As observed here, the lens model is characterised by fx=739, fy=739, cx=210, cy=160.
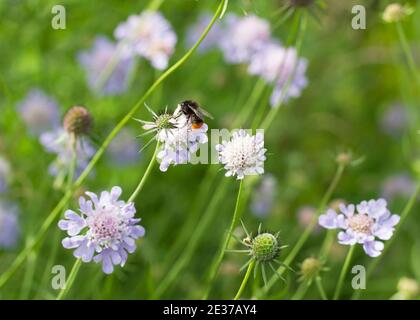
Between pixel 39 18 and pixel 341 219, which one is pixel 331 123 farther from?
pixel 341 219

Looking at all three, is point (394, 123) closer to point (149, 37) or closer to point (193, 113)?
point (149, 37)

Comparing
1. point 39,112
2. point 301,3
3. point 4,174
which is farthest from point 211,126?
point 301,3

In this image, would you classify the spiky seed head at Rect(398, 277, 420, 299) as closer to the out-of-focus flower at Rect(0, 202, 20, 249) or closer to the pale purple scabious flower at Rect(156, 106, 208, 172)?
the pale purple scabious flower at Rect(156, 106, 208, 172)

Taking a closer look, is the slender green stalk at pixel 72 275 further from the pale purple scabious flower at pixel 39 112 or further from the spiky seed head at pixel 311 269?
the pale purple scabious flower at pixel 39 112

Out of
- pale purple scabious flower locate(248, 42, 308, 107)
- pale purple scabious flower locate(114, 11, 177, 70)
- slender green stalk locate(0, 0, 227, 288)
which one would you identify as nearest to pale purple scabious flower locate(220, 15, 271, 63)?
pale purple scabious flower locate(248, 42, 308, 107)

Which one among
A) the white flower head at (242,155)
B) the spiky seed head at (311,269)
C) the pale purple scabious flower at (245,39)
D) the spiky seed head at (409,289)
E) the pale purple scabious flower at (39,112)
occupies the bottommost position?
the spiky seed head at (409,289)

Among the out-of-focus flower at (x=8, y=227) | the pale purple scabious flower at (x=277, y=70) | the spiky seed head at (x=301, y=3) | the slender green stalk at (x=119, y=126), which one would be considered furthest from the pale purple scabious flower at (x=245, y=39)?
the out-of-focus flower at (x=8, y=227)
